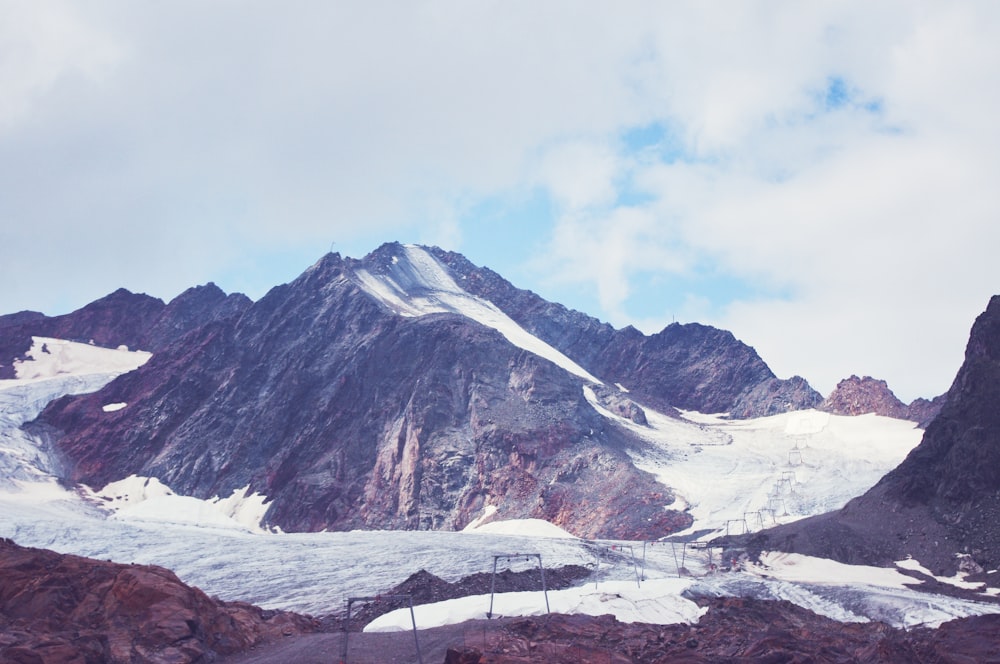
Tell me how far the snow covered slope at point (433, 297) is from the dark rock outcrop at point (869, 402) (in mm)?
41072

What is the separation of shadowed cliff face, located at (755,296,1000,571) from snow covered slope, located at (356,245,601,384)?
78077 millimetres

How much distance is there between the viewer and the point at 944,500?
58.0m

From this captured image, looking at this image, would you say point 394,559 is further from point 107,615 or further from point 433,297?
point 433,297

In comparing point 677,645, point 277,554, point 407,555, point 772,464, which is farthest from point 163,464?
point 677,645

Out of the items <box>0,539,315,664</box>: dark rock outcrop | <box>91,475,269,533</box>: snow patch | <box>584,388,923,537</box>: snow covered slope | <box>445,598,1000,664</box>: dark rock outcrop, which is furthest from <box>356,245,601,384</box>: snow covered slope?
<box>445,598,1000,664</box>: dark rock outcrop

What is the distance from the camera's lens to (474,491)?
3469 inches

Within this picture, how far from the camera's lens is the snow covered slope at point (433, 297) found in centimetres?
14612

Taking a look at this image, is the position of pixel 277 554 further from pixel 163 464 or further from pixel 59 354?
pixel 59 354

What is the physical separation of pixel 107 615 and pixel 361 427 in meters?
79.6

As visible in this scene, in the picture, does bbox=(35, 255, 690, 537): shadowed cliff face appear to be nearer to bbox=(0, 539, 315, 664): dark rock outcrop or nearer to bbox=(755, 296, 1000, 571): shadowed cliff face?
bbox=(755, 296, 1000, 571): shadowed cliff face

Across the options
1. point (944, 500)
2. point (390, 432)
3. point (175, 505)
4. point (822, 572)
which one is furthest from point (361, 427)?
point (944, 500)

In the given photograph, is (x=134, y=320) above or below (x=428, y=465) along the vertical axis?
above

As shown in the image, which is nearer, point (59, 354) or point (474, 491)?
point (474, 491)

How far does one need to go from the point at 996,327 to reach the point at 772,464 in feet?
123
